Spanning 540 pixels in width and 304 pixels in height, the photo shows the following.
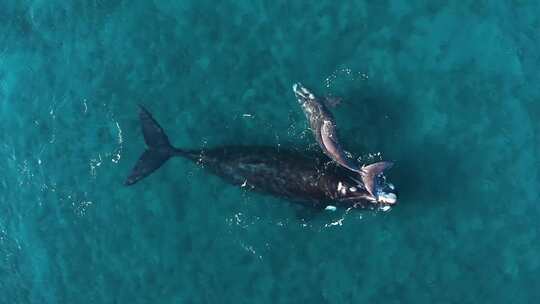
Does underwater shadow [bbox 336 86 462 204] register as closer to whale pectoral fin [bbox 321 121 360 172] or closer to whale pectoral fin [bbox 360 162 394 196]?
whale pectoral fin [bbox 321 121 360 172]

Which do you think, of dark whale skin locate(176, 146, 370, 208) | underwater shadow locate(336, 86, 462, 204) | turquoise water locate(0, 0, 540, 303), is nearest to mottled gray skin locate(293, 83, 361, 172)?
dark whale skin locate(176, 146, 370, 208)

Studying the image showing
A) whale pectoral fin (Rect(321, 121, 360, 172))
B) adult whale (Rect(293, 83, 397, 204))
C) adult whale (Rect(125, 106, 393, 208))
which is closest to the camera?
adult whale (Rect(293, 83, 397, 204))

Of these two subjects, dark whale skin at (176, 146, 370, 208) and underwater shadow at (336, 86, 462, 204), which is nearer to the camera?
dark whale skin at (176, 146, 370, 208)

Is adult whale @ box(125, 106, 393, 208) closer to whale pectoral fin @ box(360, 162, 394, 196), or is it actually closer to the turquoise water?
whale pectoral fin @ box(360, 162, 394, 196)

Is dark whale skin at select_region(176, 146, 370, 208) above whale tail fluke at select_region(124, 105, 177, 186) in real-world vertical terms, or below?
below

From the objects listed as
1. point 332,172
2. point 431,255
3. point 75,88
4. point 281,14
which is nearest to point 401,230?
point 431,255

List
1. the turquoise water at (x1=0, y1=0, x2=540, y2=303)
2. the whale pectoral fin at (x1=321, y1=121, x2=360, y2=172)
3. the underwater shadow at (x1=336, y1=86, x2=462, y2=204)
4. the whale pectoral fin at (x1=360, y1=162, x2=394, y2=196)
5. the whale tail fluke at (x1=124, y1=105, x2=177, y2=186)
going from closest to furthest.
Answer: the whale pectoral fin at (x1=360, y1=162, x2=394, y2=196) < the whale pectoral fin at (x1=321, y1=121, x2=360, y2=172) < the turquoise water at (x1=0, y1=0, x2=540, y2=303) < the underwater shadow at (x1=336, y1=86, x2=462, y2=204) < the whale tail fluke at (x1=124, y1=105, x2=177, y2=186)
